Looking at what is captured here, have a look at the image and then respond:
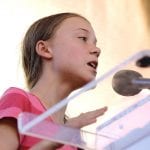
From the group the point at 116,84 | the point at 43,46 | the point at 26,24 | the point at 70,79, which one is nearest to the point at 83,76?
the point at 70,79

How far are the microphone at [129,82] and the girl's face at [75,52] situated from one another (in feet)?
0.83

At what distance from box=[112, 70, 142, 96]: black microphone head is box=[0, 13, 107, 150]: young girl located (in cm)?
19

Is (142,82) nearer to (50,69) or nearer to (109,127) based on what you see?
(109,127)

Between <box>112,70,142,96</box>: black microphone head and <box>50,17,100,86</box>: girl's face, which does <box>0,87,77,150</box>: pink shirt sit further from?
<box>112,70,142,96</box>: black microphone head

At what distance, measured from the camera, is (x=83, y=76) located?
2.76 ft

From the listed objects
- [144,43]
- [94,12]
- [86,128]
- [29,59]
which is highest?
[86,128]

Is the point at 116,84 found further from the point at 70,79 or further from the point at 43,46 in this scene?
the point at 43,46

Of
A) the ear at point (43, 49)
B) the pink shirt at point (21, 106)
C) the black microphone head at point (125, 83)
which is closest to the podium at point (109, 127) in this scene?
the black microphone head at point (125, 83)

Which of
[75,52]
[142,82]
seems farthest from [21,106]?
[142,82]

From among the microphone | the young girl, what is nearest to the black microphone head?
the microphone

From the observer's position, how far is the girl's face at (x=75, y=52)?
2.80ft

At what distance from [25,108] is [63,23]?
0.87 ft

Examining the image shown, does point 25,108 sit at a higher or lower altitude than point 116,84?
lower

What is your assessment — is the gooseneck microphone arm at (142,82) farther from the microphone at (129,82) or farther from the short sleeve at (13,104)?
the short sleeve at (13,104)
